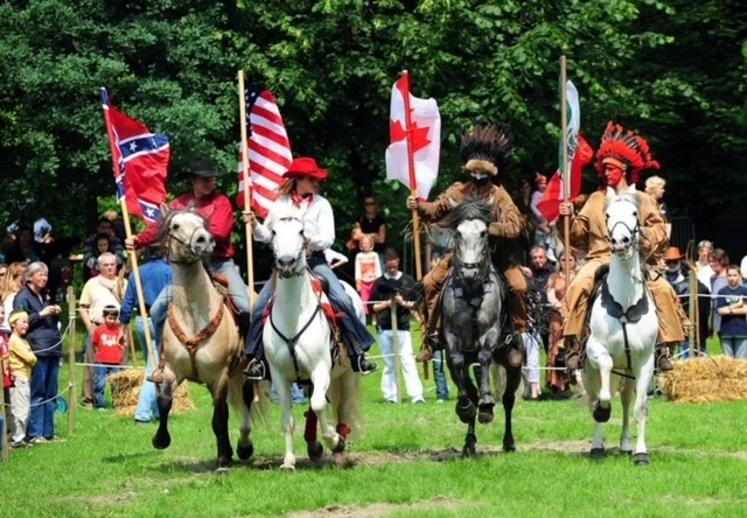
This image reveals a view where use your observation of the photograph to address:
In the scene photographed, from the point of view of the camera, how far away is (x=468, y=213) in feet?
56.9

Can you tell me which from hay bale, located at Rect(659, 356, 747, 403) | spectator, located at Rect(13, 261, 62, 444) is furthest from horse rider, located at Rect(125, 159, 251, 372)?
hay bale, located at Rect(659, 356, 747, 403)

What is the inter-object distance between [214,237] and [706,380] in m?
8.91

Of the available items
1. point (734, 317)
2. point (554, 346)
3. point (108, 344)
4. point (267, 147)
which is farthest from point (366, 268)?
point (267, 147)

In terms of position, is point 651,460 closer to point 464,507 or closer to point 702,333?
point 464,507

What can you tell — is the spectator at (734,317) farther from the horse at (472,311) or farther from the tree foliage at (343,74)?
the tree foliage at (343,74)

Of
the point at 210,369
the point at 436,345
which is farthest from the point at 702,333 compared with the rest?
the point at 210,369

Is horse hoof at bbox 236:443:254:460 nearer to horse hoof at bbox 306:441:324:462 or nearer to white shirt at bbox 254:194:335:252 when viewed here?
horse hoof at bbox 306:441:324:462

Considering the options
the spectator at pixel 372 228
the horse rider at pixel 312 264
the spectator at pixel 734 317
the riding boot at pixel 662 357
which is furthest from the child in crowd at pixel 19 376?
the spectator at pixel 734 317

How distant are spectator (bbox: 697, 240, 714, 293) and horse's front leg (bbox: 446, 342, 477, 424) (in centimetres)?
1091

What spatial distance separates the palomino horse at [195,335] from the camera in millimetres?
17219

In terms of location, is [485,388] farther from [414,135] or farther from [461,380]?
[414,135]

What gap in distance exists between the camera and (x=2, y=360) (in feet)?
63.7

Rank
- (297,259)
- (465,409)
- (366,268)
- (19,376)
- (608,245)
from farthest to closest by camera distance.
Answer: (366,268) → (19,376) → (608,245) → (465,409) → (297,259)

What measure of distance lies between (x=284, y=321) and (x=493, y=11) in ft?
66.0
